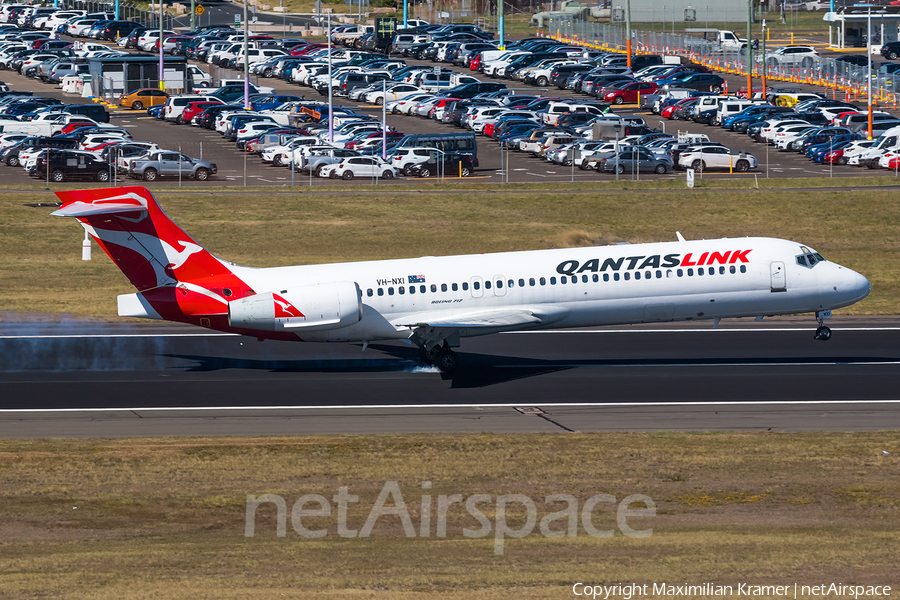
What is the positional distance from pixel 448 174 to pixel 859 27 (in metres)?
80.1

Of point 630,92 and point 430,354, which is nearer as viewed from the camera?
point 430,354

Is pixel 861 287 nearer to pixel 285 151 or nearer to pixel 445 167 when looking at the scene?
pixel 445 167

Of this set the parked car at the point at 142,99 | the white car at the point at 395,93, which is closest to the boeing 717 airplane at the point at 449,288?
the white car at the point at 395,93

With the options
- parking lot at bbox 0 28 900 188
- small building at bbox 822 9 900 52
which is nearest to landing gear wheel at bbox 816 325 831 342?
parking lot at bbox 0 28 900 188

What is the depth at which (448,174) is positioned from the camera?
7912 centimetres

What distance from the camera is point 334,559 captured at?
22109 millimetres

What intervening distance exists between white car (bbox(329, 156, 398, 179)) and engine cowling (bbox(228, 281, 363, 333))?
40.5 metres

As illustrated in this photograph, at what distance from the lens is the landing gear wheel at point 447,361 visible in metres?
38.9

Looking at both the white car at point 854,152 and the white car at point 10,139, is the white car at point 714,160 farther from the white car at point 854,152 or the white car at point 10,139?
the white car at point 10,139

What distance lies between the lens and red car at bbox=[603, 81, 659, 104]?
352ft

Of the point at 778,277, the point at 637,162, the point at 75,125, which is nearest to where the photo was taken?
the point at 778,277

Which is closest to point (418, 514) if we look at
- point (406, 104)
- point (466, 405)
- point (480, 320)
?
point (466, 405)

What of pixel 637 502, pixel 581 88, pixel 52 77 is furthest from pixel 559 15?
pixel 637 502

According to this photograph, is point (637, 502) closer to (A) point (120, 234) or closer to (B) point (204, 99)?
(A) point (120, 234)
